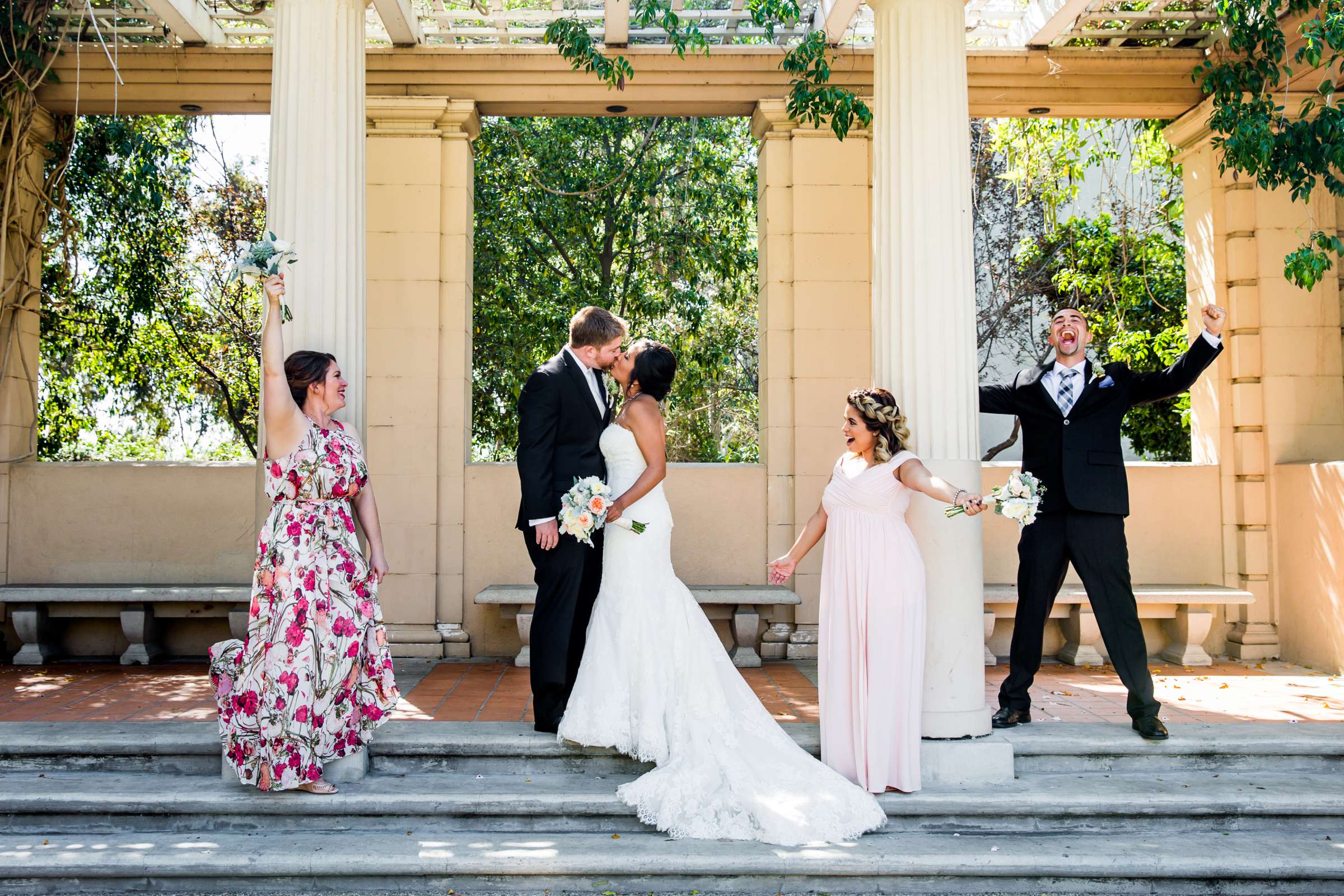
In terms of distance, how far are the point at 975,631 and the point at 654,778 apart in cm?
159

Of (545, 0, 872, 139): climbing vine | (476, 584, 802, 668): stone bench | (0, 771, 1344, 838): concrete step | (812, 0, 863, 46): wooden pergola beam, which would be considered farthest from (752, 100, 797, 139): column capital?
(0, 771, 1344, 838): concrete step

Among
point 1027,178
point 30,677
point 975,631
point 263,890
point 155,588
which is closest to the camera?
point 263,890

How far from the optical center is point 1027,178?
8672mm

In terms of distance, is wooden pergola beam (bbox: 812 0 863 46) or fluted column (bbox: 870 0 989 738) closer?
fluted column (bbox: 870 0 989 738)

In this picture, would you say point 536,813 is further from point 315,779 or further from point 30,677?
point 30,677

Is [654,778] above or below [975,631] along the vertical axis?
below

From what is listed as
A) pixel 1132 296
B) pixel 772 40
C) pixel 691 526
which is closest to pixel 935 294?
pixel 772 40

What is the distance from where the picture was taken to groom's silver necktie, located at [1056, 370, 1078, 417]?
4.86 meters

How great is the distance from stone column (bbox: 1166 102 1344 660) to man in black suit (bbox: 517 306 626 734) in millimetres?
5018

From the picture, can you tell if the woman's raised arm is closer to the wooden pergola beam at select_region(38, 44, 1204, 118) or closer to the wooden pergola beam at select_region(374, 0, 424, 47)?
the wooden pergola beam at select_region(374, 0, 424, 47)

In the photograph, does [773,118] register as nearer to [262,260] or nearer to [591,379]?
[591,379]

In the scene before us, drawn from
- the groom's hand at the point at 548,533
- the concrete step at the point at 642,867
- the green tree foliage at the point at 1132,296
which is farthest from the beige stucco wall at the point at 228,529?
the green tree foliage at the point at 1132,296

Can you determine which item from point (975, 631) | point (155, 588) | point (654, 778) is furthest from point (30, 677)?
point (975, 631)

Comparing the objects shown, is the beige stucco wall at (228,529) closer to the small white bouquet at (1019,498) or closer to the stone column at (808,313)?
the stone column at (808,313)
